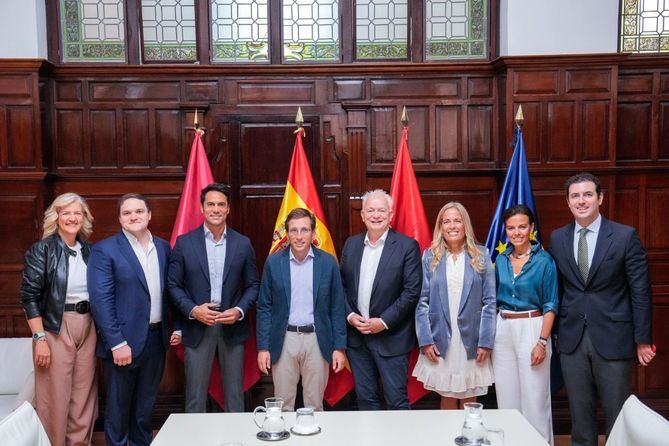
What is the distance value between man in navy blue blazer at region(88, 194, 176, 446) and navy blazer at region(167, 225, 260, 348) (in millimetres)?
109

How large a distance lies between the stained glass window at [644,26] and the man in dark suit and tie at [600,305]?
1789 mm

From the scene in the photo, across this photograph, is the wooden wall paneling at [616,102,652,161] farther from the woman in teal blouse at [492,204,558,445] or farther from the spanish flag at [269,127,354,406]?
the spanish flag at [269,127,354,406]

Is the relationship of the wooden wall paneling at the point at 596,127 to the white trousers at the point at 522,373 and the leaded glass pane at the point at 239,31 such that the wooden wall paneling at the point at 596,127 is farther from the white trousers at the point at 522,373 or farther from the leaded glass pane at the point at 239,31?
the leaded glass pane at the point at 239,31

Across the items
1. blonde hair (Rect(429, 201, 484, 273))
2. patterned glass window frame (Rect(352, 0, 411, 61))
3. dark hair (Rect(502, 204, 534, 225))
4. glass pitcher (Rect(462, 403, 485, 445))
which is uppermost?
patterned glass window frame (Rect(352, 0, 411, 61))

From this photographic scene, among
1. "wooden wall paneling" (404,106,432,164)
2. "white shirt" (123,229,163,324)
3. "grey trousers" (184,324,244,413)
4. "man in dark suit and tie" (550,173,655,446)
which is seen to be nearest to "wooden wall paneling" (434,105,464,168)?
"wooden wall paneling" (404,106,432,164)

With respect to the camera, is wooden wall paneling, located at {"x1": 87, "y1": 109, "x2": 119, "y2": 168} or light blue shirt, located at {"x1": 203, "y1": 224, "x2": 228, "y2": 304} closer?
light blue shirt, located at {"x1": 203, "y1": 224, "x2": 228, "y2": 304}

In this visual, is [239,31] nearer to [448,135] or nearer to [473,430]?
[448,135]

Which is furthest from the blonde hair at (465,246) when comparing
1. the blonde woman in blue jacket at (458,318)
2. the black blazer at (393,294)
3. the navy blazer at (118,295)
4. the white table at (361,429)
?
the navy blazer at (118,295)

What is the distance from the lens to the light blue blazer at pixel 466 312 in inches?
146

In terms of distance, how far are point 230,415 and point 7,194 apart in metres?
2.77

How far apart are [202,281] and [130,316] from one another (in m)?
0.44

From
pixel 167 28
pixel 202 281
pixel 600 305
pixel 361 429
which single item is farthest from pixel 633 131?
pixel 167 28

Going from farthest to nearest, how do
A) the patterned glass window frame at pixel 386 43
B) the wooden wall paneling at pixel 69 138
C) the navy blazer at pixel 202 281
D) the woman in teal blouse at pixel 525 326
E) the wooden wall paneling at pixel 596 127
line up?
the patterned glass window frame at pixel 386 43 < the wooden wall paneling at pixel 69 138 < the wooden wall paneling at pixel 596 127 < the navy blazer at pixel 202 281 < the woman in teal blouse at pixel 525 326

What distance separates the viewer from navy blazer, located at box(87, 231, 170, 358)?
11.8 ft
